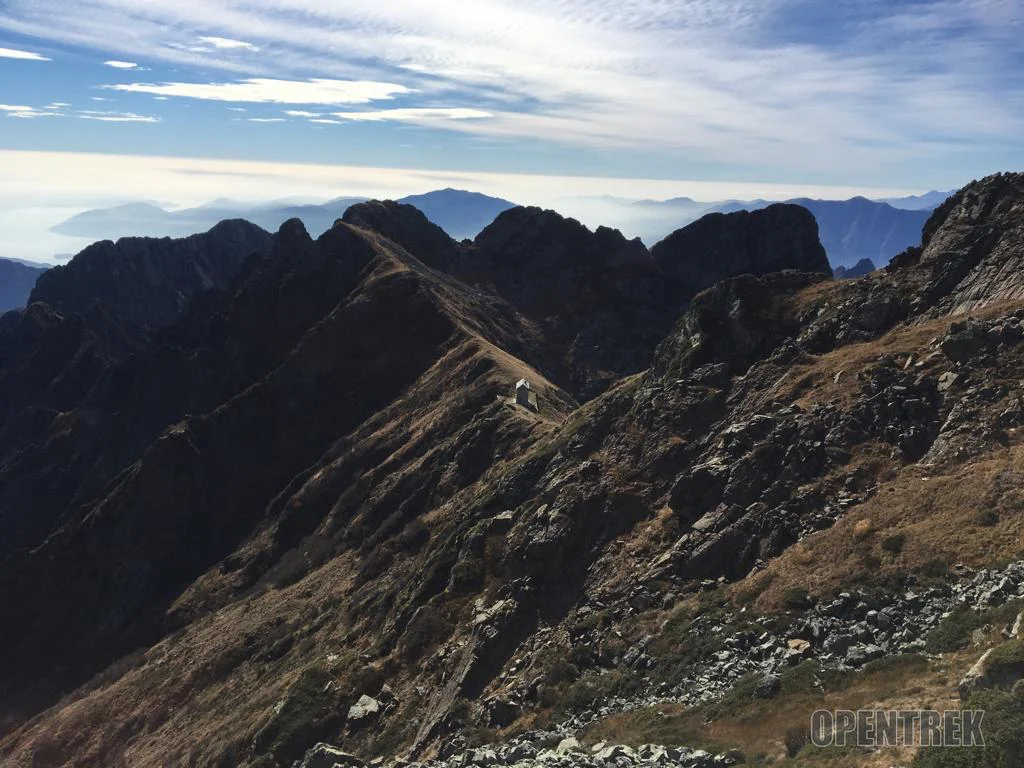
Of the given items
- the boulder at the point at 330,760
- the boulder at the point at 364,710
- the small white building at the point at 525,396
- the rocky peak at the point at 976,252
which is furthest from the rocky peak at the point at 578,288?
the boulder at the point at 330,760

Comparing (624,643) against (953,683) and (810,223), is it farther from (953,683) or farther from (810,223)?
(810,223)

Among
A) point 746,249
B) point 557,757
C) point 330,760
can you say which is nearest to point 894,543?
point 557,757

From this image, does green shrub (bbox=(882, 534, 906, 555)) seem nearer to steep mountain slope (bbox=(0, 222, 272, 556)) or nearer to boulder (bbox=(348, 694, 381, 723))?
boulder (bbox=(348, 694, 381, 723))

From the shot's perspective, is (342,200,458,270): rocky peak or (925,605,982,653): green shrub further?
(342,200,458,270): rocky peak

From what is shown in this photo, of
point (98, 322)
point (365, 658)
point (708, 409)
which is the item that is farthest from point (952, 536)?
point (98, 322)

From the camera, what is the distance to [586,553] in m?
38.4

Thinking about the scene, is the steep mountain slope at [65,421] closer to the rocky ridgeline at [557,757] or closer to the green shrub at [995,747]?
the rocky ridgeline at [557,757]

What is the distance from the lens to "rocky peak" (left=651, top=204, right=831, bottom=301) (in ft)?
471

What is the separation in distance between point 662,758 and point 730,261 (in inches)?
5370

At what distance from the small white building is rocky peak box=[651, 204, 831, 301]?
77.3 meters

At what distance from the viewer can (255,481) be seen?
310ft

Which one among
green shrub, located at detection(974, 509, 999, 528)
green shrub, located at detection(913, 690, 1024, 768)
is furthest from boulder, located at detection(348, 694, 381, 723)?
green shrub, located at detection(974, 509, 999, 528)

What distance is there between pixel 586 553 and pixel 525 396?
34368mm

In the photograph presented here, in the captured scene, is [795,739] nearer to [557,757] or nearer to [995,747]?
[995,747]
